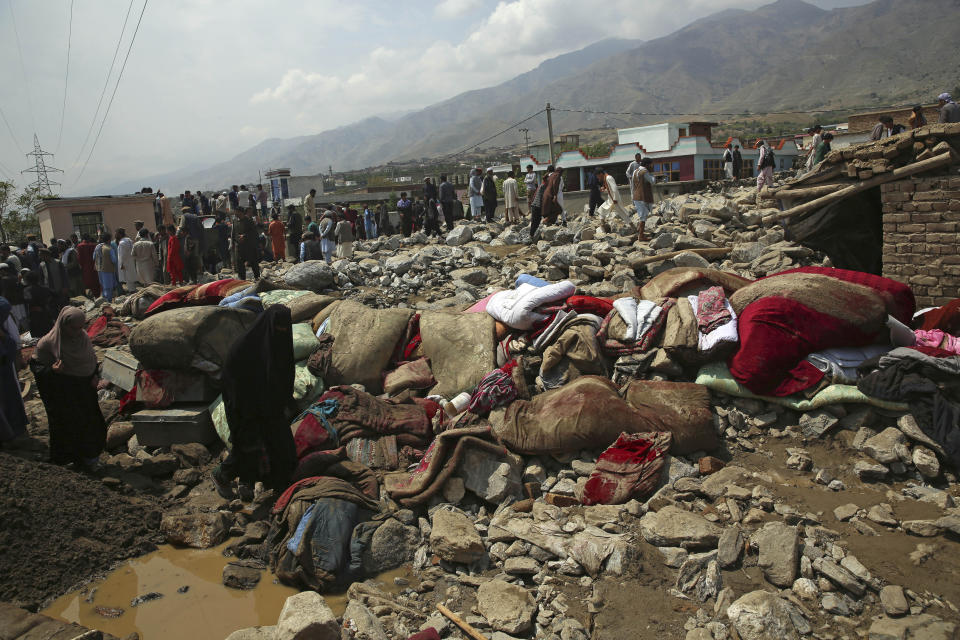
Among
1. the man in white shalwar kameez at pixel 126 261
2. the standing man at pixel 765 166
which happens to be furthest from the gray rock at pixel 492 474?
the standing man at pixel 765 166

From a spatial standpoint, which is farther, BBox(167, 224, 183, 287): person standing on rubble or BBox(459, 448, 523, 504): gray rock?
BBox(167, 224, 183, 287): person standing on rubble

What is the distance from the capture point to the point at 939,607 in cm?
281

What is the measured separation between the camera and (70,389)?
482 centimetres

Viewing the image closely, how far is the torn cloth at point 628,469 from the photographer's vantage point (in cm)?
395

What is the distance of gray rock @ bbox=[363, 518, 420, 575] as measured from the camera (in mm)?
3677

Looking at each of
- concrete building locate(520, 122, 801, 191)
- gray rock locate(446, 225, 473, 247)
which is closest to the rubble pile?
gray rock locate(446, 225, 473, 247)

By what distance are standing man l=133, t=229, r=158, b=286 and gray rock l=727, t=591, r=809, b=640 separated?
449 inches

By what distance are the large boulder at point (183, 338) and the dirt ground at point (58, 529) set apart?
4.32 ft

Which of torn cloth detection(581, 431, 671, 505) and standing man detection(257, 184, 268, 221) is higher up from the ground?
standing man detection(257, 184, 268, 221)

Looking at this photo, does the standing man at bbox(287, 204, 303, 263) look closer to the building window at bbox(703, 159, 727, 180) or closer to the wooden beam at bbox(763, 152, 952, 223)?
the wooden beam at bbox(763, 152, 952, 223)

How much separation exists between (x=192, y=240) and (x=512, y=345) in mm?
8339

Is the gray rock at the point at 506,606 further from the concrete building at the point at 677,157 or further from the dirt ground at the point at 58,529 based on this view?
the concrete building at the point at 677,157

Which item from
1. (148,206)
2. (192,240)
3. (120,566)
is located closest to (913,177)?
(120,566)

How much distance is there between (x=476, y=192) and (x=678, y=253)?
8757mm
